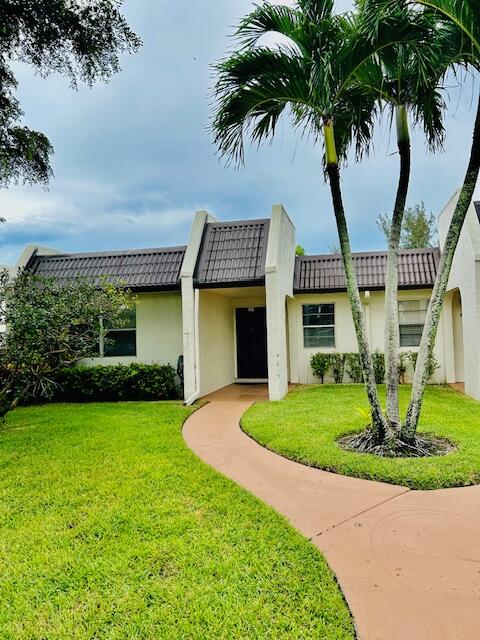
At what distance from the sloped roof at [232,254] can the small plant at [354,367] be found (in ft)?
15.6

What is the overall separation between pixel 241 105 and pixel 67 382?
9.37 metres

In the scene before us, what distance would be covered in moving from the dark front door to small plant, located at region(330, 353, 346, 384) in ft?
8.93

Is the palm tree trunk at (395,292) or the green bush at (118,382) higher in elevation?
the palm tree trunk at (395,292)

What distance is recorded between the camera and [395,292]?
267 inches

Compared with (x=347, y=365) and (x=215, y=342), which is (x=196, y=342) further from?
(x=347, y=365)

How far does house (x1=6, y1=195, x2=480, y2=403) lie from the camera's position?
11.0 meters

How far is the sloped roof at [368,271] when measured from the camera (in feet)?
44.4

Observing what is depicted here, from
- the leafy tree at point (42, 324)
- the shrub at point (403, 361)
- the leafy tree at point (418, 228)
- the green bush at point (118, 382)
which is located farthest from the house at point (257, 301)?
the leafy tree at point (418, 228)

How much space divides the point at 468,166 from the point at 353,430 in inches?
193

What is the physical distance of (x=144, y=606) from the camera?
118 inches

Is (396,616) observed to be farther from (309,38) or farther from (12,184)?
(12,184)

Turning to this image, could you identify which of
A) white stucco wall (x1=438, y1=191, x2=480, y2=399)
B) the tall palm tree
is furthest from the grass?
white stucco wall (x1=438, y1=191, x2=480, y2=399)

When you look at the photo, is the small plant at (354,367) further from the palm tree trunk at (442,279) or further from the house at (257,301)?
the palm tree trunk at (442,279)

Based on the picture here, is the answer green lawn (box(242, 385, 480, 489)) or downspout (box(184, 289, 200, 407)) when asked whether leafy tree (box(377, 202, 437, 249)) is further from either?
downspout (box(184, 289, 200, 407))
